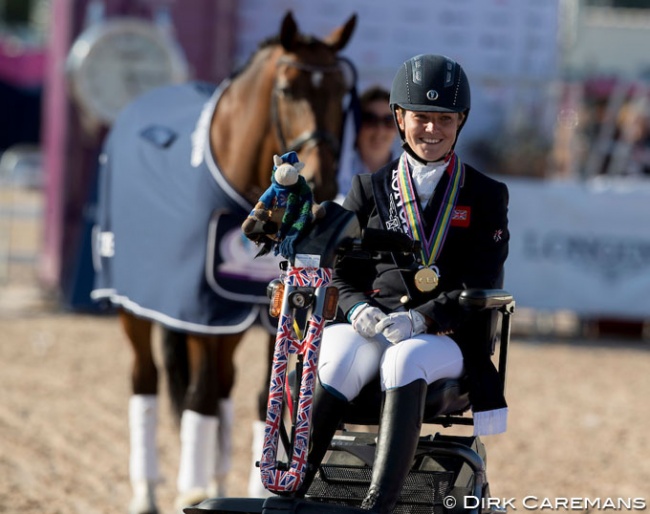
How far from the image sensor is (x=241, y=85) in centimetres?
538

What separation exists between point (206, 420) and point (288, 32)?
1663 millimetres

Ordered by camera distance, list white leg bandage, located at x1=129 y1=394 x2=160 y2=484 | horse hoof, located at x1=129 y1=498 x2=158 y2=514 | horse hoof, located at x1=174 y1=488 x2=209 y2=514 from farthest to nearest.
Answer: white leg bandage, located at x1=129 y1=394 x2=160 y2=484 → horse hoof, located at x1=129 y1=498 x2=158 y2=514 → horse hoof, located at x1=174 y1=488 x2=209 y2=514

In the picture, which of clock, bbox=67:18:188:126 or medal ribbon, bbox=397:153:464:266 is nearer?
medal ribbon, bbox=397:153:464:266

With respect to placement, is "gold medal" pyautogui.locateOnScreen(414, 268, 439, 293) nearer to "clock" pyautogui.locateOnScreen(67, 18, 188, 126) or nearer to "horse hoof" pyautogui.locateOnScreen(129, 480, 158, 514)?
"horse hoof" pyautogui.locateOnScreen(129, 480, 158, 514)

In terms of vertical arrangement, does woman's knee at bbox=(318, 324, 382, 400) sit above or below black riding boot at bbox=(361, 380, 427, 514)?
above

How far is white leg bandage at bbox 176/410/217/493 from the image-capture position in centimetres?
504

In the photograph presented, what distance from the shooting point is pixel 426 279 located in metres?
3.54

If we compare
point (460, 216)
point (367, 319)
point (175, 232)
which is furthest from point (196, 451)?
point (460, 216)

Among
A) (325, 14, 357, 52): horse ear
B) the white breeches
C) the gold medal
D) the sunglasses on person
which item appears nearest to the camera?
the white breeches

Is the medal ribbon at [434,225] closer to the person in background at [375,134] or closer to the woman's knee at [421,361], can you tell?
the woman's knee at [421,361]

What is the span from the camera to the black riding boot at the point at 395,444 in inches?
130

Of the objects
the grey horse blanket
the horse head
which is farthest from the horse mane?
the grey horse blanket

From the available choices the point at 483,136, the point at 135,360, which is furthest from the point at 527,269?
the point at 135,360

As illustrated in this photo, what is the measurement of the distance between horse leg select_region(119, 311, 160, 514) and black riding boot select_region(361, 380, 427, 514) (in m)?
2.12
